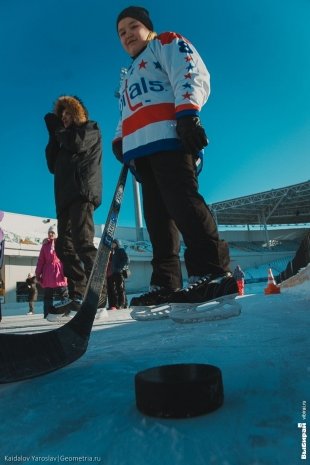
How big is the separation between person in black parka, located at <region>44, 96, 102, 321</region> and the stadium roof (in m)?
34.5

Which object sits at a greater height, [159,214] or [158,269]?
[159,214]

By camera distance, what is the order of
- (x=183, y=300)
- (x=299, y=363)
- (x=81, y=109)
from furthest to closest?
1. (x=81, y=109)
2. (x=183, y=300)
3. (x=299, y=363)

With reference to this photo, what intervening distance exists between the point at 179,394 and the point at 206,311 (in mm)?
1120

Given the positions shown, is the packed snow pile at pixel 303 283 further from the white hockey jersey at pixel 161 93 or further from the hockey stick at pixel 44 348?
the hockey stick at pixel 44 348

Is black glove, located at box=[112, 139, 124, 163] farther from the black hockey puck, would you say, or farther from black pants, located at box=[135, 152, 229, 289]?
the black hockey puck

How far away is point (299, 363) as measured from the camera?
0.73m

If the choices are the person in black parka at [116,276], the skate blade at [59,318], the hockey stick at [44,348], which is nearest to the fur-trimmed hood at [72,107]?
the skate blade at [59,318]

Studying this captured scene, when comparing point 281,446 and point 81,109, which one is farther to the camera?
point 81,109

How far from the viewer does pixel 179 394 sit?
0.47 metres

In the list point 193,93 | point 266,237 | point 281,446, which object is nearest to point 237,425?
point 281,446

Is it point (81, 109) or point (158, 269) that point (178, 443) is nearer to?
point (158, 269)

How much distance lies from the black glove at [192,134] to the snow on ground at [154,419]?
88cm

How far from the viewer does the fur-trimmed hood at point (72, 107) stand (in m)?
2.84

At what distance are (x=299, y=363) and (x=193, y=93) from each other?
1219 millimetres
